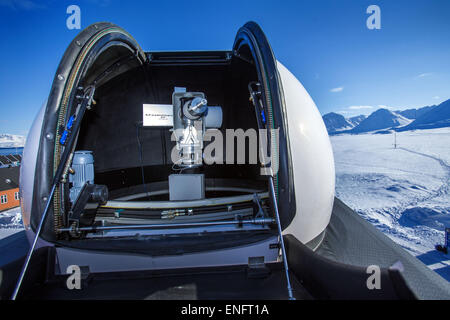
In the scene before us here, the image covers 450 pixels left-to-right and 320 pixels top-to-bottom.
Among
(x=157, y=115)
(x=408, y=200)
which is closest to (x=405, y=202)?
(x=408, y=200)

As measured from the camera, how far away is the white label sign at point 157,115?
4.32 metres

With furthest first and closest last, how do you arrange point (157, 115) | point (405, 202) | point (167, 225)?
point (405, 202) → point (157, 115) → point (167, 225)

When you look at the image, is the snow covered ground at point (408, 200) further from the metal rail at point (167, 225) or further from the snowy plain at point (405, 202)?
the metal rail at point (167, 225)

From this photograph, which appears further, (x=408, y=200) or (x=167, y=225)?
(x=408, y=200)

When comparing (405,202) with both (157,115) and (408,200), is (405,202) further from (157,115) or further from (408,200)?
(157,115)

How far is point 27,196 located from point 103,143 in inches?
106

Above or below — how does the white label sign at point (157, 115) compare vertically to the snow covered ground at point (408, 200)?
above

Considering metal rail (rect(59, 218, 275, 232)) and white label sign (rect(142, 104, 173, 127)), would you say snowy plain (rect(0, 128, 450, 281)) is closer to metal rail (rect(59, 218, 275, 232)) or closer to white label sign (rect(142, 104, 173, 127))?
metal rail (rect(59, 218, 275, 232))

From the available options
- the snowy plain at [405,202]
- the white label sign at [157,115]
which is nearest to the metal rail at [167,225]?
the white label sign at [157,115]

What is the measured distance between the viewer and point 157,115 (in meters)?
4.39

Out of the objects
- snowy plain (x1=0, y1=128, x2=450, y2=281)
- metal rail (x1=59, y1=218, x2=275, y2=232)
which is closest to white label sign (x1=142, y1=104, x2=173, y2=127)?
metal rail (x1=59, y1=218, x2=275, y2=232)
